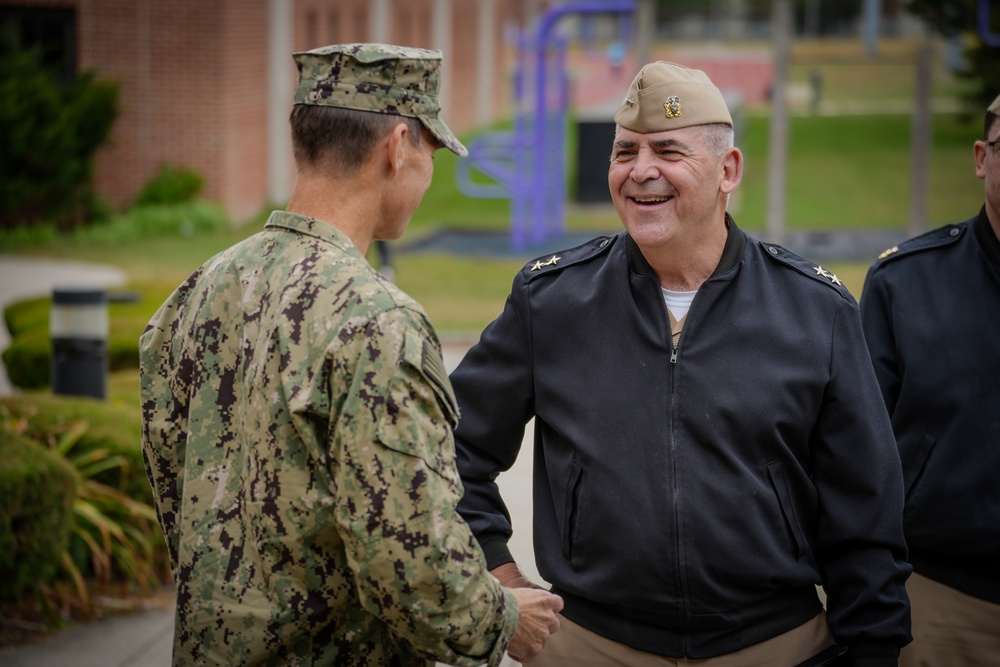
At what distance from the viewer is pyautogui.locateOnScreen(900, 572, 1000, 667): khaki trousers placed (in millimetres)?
3092

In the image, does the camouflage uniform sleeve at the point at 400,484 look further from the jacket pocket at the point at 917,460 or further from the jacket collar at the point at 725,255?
the jacket pocket at the point at 917,460

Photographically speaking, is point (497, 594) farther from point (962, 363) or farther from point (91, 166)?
point (91, 166)

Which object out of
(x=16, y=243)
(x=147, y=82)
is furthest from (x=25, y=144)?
(x=147, y=82)

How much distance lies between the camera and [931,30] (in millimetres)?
19078

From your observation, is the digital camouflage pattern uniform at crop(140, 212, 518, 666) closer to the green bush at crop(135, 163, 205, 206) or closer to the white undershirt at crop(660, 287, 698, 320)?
the white undershirt at crop(660, 287, 698, 320)

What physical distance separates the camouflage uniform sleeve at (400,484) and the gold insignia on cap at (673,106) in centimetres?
87

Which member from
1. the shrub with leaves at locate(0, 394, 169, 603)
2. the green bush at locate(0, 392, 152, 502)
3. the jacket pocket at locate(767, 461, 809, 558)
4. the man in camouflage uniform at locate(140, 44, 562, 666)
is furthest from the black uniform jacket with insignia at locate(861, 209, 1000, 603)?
the green bush at locate(0, 392, 152, 502)

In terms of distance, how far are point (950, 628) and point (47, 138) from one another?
1401 centimetres

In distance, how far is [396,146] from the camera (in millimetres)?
2289

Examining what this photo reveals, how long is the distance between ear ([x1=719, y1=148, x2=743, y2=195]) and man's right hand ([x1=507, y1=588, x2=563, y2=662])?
39.2 inches

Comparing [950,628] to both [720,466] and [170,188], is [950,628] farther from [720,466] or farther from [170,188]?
[170,188]

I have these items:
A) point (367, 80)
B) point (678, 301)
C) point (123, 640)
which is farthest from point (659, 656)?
point (123, 640)

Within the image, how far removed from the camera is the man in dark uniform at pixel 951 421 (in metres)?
3.04

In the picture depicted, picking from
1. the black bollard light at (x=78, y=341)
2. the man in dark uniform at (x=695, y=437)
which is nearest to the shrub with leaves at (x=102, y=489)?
the black bollard light at (x=78, y=341)
